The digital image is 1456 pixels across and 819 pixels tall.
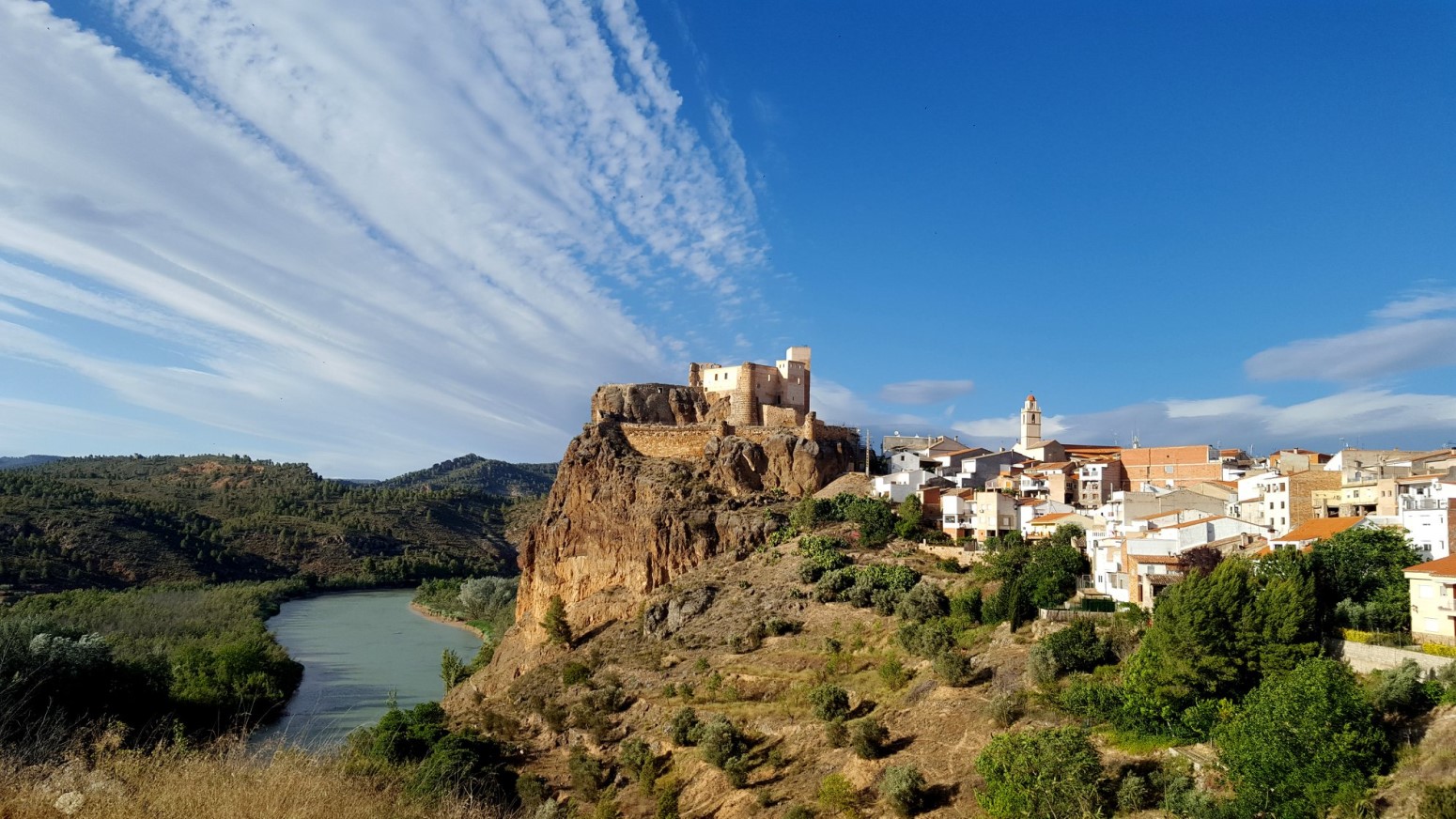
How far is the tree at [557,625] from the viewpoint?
31781 mm

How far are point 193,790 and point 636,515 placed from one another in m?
27.2

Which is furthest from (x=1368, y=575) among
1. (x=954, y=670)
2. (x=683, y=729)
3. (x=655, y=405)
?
(x=655, y=405)

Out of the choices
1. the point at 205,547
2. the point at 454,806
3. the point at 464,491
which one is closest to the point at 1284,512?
the point at 454,806

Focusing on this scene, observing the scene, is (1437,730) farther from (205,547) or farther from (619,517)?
(205,547)

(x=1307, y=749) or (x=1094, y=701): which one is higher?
(x=1307, y=749)

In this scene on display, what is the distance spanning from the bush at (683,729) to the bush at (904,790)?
19.4 ft

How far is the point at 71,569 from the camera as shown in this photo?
176 feet

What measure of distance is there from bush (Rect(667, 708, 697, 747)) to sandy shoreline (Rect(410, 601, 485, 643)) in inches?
1401

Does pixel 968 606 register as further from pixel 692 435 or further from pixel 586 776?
pixel 692 435

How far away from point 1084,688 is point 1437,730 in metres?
5.44

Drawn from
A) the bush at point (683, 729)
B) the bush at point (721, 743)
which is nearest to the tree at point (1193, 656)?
the bush at point (721, 743)

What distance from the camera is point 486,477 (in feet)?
502

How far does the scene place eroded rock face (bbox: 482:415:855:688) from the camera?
31.8 m

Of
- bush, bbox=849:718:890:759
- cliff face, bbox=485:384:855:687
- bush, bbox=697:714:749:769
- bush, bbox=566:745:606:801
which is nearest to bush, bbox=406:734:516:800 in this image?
bush, bbox=566:745:606:801
